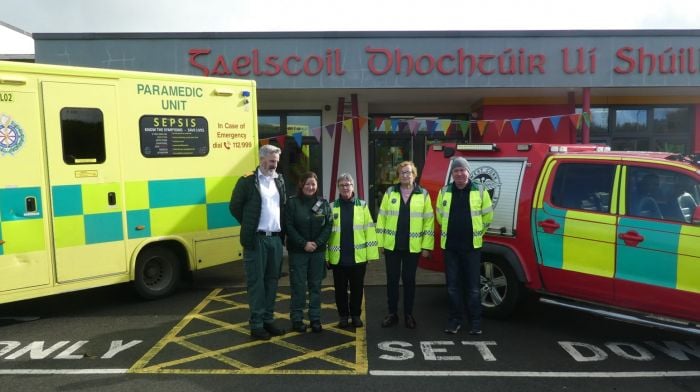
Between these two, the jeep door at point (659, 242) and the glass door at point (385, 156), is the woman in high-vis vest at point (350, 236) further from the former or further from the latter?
the glass door at point (385, 156)

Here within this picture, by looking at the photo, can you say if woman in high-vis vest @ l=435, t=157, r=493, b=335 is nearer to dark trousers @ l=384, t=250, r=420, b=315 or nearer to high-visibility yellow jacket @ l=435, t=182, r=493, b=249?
high-visibility yellow jacket @ l=435, t=182, r=493, b=249

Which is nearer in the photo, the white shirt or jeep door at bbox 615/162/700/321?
jeep door at bbox 615/162/700/321

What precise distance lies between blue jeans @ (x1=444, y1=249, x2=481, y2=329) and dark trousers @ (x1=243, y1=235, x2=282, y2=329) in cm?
168

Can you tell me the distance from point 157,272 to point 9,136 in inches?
90.5

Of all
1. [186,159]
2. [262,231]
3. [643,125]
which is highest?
[643,125]

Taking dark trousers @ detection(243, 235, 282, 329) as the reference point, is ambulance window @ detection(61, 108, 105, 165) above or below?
above

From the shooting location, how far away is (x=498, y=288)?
5.75 m

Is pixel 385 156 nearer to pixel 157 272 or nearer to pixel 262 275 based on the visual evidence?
pixel 157 272

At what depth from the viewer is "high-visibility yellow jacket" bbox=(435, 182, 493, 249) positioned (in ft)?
17.0

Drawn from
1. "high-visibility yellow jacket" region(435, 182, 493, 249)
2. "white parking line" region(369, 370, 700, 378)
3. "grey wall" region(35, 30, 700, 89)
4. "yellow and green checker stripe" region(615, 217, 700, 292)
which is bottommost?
"white parking line" region(369, 370, 700, 378)

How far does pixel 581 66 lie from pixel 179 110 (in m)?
6.90

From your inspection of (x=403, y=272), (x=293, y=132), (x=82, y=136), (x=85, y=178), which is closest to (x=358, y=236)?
(x=403, y=272)

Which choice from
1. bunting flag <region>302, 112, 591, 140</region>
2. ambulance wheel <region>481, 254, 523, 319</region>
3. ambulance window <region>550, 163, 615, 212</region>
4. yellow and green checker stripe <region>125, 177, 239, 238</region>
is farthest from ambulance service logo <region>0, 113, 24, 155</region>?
ambulance window <region>550, 163, 615, 212</region>

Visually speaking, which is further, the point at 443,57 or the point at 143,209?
the point at 443,57
